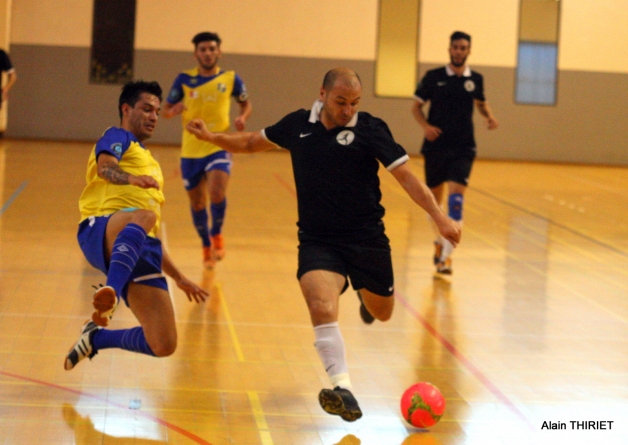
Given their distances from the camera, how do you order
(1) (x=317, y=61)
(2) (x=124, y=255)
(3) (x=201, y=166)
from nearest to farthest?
(2) (x=124, y=255)
(3) (x=201, y=166)
(1) (x=317, y=61)

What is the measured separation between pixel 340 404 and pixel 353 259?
2.79 feet

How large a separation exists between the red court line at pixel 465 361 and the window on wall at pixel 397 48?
14120 millimetres

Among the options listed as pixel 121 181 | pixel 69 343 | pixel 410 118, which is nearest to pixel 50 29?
pixel 410 118

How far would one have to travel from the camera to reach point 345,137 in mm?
4449

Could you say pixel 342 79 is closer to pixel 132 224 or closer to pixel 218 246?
pixel 132 224

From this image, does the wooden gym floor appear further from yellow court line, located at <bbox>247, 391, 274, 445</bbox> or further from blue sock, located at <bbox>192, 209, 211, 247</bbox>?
blue sock, located at <bbox>192, 209, 211, 247</bbox>

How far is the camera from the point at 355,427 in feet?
14.3

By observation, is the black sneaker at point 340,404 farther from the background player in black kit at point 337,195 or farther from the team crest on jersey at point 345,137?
the team crest on jersey at point 345,137

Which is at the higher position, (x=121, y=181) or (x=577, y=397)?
(x=121, y=181)

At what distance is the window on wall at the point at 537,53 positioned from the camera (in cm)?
2112

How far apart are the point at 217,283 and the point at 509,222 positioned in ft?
17.6

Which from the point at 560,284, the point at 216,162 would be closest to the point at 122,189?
the point at 216,162

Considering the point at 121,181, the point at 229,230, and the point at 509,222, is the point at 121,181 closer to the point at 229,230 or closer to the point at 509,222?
the point at 229,230

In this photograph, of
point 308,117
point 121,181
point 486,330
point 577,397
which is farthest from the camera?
point 486,330
